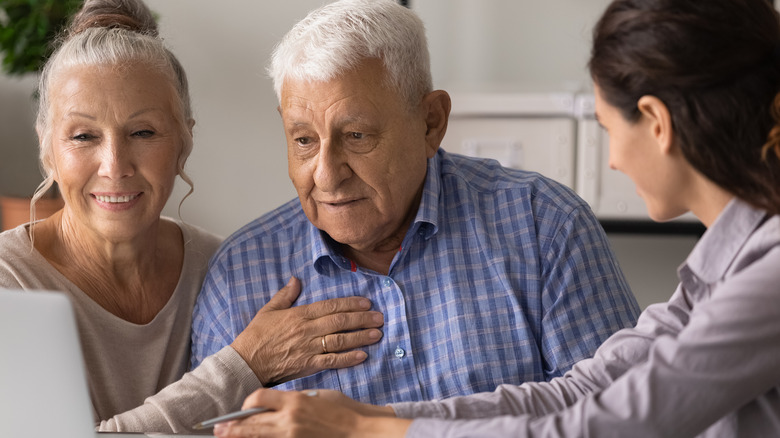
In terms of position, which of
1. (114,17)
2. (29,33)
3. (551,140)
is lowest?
(551,140)

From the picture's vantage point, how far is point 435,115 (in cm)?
160

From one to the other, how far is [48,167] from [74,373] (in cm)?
82

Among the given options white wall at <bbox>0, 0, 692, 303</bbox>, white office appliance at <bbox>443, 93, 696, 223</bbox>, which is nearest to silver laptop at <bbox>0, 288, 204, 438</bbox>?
white office appliance at <bbox>443, 93, 696, 223</bbox>

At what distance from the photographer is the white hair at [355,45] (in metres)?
1.44

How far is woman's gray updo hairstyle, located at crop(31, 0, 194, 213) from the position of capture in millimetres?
1560

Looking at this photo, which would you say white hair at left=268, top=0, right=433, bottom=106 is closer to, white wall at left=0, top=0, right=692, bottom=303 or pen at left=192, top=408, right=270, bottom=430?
pen at left=192, top=408, right=270, bottom=430

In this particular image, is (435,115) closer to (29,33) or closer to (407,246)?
(407,246)

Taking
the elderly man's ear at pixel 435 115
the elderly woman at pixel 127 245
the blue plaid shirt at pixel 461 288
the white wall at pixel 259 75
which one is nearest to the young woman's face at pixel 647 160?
the blue plaid shirt at pixel 461 288

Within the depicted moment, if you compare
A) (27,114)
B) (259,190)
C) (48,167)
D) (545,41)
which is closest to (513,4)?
(545,41)

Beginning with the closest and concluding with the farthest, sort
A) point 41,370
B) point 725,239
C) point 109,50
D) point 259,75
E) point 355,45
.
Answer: point 41,370
point 725,239
point 355,45
point 109,50
point 259,75

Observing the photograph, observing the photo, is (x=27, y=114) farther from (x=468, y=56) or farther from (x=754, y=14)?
(x=754, y=14)

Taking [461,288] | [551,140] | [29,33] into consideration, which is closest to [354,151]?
[461,288]

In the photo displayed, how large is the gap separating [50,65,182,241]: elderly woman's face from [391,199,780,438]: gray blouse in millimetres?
792

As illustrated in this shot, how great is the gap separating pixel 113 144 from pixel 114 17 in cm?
25
